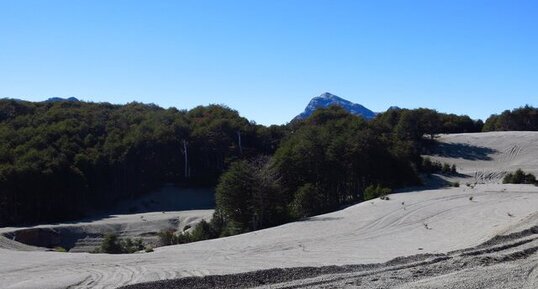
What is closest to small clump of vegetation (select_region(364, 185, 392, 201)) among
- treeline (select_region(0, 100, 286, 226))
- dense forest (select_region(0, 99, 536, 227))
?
dense forest (select_region(0, 99, 536, 227))

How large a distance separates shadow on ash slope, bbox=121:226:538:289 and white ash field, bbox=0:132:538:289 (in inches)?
1.0

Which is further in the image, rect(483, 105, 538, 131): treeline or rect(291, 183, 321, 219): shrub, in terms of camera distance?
rect(483, 105, 538, 131): treeline

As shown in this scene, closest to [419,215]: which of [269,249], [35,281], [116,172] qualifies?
[269,249]

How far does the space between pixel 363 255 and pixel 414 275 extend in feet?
19.7

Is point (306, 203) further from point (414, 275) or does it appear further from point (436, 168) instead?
point (436, 168)

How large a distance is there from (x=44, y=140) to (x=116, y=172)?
8687mm

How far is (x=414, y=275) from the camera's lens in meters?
14.0

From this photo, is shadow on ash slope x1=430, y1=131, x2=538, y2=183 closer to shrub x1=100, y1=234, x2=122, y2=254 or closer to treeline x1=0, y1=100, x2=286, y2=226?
treeline x1=0, y1=100, x2=286, y2=226

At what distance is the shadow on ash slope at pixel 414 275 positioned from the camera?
12.8 metres

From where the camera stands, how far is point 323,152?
49000 millimetres

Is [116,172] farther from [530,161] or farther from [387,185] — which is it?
[530,161]

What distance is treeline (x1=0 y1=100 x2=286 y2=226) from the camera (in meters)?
57.3

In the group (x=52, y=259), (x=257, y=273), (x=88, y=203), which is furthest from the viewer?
(x=88, y=203)

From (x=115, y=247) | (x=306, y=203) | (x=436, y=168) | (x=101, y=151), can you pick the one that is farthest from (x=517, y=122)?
(x=115, y=247)
